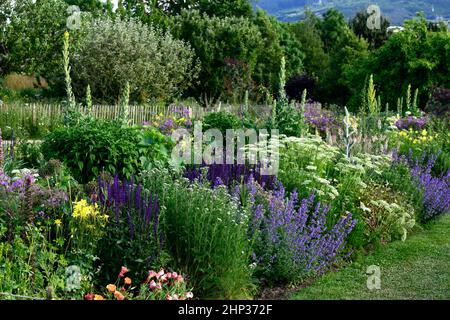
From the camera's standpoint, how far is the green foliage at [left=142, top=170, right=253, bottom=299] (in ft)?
15.9

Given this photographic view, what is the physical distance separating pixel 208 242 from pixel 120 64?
17.2 metres

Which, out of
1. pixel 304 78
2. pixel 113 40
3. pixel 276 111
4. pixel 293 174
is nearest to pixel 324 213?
pixel 293 174

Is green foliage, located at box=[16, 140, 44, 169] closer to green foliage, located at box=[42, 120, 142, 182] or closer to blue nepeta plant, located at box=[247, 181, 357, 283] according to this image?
green foliage, located at box=[42, 120, 142, 182]

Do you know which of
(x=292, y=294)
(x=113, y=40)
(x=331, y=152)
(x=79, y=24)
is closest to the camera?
(x=292, y=294)

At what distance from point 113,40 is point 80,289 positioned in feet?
58.6

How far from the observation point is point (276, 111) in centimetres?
1032

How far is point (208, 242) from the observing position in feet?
16.2

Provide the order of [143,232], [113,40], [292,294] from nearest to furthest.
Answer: [143,232] < [292,294] < [113,40]

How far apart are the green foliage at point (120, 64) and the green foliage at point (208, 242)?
16307mm

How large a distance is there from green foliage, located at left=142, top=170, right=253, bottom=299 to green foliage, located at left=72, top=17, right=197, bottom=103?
16.3 m

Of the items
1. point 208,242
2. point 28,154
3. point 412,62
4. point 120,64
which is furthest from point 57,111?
point 208,242

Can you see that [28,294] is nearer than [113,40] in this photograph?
Yes

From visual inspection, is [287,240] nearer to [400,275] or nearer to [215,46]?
[400,275]
